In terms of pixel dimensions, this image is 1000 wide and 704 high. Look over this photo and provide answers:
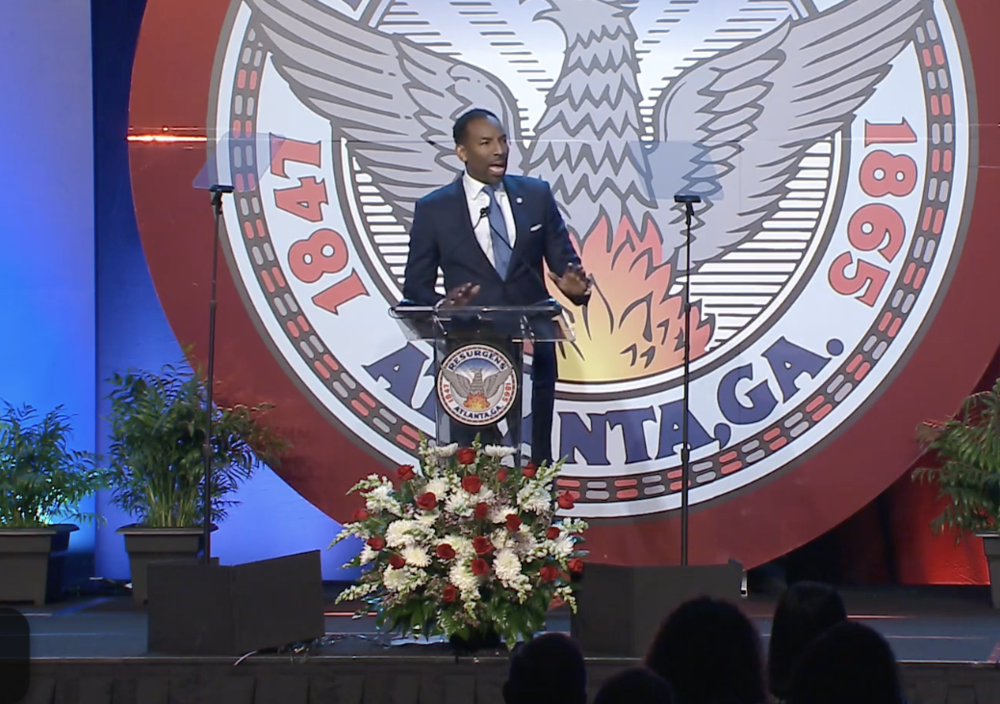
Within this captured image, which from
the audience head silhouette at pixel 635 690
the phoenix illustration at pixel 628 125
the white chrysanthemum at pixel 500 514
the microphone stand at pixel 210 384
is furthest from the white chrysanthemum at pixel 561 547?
the phoenix illustration at pixel 628 125

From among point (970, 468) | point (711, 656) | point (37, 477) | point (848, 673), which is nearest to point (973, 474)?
point (970, 468)

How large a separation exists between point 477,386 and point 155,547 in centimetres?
174

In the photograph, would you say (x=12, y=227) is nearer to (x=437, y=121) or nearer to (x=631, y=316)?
(x=437, y=121)

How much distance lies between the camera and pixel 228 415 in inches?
193

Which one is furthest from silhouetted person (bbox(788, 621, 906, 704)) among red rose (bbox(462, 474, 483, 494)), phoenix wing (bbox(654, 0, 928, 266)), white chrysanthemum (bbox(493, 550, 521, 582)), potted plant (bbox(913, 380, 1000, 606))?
phoenix wing (bbox(654, 0, 928, 266))

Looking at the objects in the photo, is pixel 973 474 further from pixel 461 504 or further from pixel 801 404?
pixel 461 504

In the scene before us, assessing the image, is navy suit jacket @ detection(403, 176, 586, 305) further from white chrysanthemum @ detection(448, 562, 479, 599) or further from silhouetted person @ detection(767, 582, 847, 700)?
silhouetted person @ detection(767, 582, 847, 700)

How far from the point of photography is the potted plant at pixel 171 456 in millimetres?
4848

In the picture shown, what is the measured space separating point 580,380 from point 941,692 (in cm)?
218

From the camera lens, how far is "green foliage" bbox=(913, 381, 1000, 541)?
4.64 m

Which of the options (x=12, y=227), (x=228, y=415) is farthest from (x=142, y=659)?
(x=12, y=227)

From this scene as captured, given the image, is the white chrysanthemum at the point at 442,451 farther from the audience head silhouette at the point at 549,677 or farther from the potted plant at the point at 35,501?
the potted plant at the point at 35,501

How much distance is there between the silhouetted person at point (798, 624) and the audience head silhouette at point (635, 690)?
1.98 feet

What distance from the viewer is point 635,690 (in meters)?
1.53
